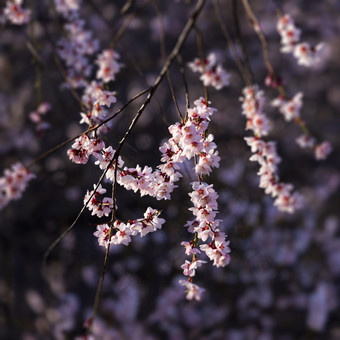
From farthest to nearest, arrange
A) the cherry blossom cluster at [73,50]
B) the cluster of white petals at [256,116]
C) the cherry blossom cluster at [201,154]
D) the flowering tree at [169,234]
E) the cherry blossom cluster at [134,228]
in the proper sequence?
the flowering tree at [169,234]
the cherry blossom cluster at [73,50]
the cluster of white petals at [256,116]
the cherry blossom cluster at [134,228]
the cherry blossom cluster at [201,154]

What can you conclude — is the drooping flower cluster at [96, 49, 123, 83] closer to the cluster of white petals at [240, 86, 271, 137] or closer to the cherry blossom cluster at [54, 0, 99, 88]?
the cherry blossom cluster at [54, 0, 99, 88]

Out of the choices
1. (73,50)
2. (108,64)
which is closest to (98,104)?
(108,64)

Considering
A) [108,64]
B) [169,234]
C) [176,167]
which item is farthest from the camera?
[169,234]

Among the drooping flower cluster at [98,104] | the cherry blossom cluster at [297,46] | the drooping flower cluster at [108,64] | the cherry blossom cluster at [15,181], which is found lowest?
the drooping flower cluster at [98,104]

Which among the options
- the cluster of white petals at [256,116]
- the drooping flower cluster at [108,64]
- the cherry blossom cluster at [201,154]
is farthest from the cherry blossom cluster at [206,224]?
the drooping flower cluster at [108,64]

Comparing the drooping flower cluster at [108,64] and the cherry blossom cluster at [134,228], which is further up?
the drooping flower cluster at [108,64]

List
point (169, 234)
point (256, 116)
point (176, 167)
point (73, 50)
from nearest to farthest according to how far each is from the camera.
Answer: point (176, 167) < point (256, 116) < point (73, 50) < point (169, 234)

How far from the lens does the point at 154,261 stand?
281 centimetres

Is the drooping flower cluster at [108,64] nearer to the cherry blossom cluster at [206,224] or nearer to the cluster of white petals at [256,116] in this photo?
the cluster of white petals at [256,116]

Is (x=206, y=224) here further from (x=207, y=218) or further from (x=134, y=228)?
(x=134, y=228)

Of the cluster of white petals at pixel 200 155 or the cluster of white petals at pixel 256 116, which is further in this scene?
the cluster of white petals at pixel 256 116

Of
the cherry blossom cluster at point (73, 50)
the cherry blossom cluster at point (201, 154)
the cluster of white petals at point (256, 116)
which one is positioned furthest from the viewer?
the cherry blossom cluster at point (73, 50)

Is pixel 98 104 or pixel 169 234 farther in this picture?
pixel 169 234

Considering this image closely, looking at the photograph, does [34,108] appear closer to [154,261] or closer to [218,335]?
[154,261]
